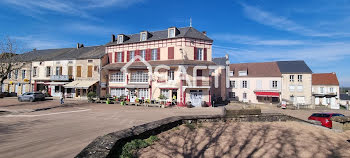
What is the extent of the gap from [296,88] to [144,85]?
24751 mm

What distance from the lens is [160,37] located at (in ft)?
75.6

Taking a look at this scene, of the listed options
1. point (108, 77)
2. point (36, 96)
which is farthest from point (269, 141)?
point (36, 96)

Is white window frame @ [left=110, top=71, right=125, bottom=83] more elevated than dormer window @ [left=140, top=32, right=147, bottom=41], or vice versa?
dormer window @ [left=140, top=32, right=147, bottom=41]

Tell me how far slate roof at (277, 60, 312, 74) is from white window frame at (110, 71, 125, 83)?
2581 cm

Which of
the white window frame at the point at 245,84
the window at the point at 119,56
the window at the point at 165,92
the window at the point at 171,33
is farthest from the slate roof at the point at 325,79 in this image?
the window at the point at 119,56

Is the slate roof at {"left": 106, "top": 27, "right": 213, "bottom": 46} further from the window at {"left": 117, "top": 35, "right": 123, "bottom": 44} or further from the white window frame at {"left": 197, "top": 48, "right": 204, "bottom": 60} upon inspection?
the white window frame at {"left": 197, "top": 48, "right": 204, "bottom": 60}

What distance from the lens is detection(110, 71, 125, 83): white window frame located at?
79.1ft

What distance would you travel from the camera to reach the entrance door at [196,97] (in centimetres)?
2108

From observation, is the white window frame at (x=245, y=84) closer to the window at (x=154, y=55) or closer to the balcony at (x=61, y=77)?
the window at (x=154, y=55)

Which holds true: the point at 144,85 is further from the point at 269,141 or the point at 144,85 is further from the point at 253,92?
the point at 253,92

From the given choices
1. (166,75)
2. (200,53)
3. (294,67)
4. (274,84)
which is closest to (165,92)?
(166,75)

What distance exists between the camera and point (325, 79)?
110 ft

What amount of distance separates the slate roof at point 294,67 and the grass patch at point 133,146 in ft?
101

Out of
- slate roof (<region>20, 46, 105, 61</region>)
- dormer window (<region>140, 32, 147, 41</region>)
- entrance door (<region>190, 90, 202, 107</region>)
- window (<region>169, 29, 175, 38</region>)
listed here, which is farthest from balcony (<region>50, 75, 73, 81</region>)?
entrance door (<region>190, 90, 202, 107</region>)
